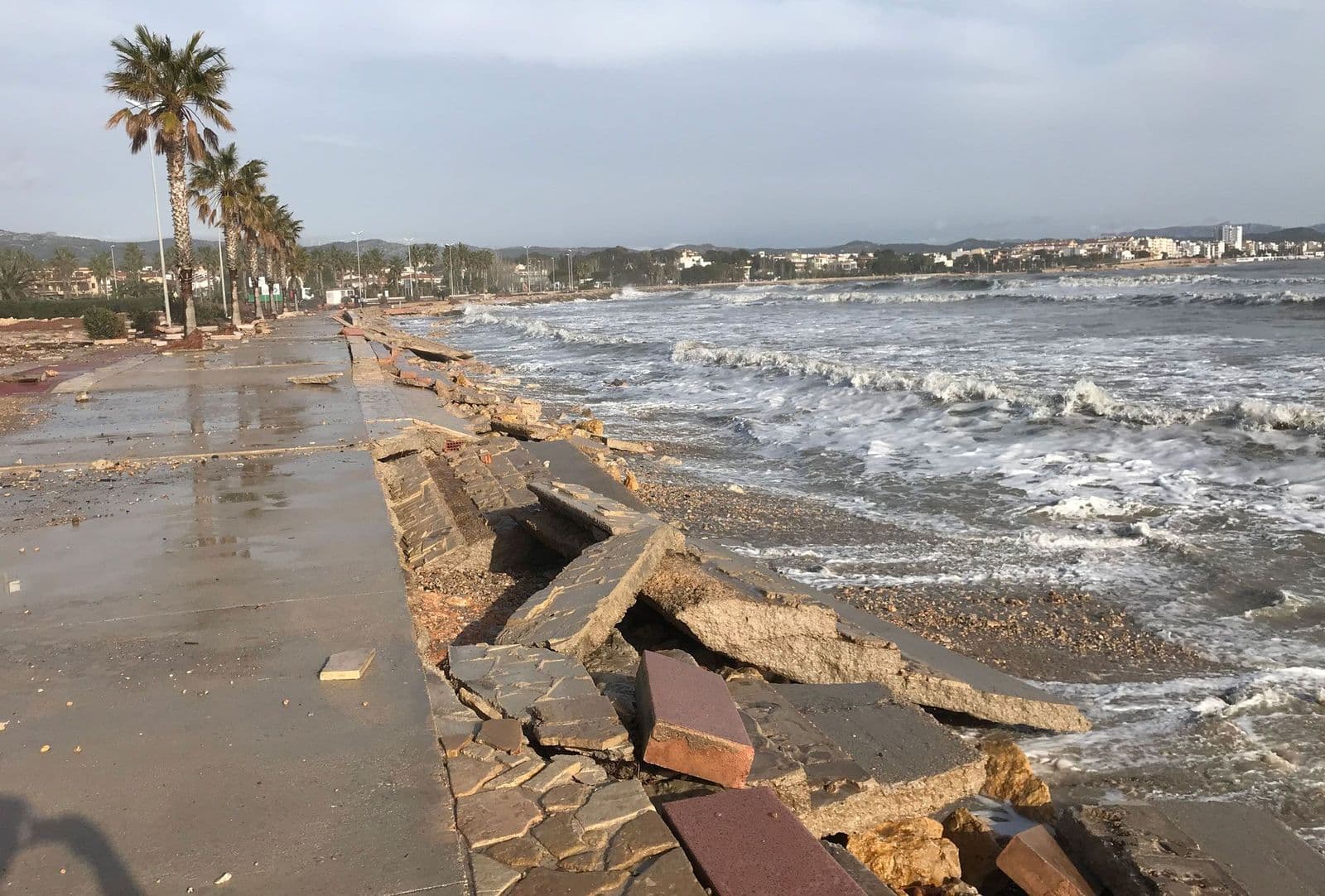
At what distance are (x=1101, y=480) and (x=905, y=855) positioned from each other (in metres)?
8.75

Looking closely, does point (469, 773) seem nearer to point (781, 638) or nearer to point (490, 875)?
point (490, 875)

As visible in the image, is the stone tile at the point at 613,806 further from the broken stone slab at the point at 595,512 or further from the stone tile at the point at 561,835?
the broken stone slab at the point at 595,512

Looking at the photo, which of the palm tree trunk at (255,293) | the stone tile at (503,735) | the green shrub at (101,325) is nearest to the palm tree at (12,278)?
the palm tree trunk at (255,293)

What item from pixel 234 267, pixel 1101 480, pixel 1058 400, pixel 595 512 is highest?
pixel 234 267

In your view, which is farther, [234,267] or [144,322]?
[234,267]

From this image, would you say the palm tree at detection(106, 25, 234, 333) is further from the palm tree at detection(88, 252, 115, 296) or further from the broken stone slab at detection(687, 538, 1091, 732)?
the palm tree at detection(88, 252, 115, 296)

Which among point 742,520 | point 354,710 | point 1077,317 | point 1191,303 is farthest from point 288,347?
point 1191,303

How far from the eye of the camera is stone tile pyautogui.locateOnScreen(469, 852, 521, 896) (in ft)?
8.77

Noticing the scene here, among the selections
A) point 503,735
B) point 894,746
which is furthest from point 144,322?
point 894,746

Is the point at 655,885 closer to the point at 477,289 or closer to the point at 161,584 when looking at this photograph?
the point at 161,584

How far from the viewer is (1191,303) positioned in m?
46.4

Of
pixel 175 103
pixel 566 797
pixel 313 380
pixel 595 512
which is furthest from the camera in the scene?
pixel 175 103

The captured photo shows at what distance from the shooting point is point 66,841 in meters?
2.87

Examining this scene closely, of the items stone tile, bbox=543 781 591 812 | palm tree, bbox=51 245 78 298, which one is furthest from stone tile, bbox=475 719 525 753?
palm tree, bbox=51 245 78 298
